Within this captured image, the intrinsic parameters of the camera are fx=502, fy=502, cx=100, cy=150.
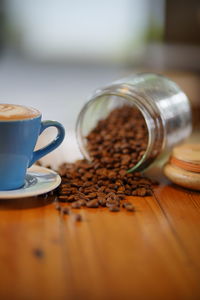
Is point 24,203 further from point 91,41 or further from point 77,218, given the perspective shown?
point 91,41

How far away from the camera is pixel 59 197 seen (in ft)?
3.70

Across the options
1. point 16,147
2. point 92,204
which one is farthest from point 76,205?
point 16,147

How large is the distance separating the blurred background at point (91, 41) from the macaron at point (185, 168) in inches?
77.3

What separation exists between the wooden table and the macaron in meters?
0.07

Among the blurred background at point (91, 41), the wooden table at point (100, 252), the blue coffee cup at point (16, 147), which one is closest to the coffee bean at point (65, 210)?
the wooden table at point (100, 252)

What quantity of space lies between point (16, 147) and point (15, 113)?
2.8 inches

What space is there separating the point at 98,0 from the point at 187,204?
3.98 metres

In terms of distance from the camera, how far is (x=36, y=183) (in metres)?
1.15

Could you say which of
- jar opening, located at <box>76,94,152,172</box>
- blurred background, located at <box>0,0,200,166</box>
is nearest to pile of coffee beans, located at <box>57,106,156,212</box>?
jar opening, located at <box>76,94,152,172</box>

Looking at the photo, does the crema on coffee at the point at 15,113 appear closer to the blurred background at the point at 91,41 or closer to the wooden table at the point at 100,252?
the wooden table at the point at 100,252

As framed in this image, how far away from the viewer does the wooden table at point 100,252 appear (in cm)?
76

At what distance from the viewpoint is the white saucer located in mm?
1066

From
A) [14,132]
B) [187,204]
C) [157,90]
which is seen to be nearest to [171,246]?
[187,204]

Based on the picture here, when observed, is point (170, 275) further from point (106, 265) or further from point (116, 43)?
point (116, 43)
